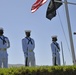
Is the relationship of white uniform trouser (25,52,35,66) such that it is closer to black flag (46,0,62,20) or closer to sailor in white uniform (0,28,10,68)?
sailor in white uniform (0,28,10,68)

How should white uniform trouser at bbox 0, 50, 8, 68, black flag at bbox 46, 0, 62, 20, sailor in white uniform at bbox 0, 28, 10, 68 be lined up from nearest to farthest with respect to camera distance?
sailor in white uniform at bbox 0, 28, 10, 68 → white uniform trouser at bbox 0, 50, 8, 68 → black flag at bbox 46, 0, 62, 20

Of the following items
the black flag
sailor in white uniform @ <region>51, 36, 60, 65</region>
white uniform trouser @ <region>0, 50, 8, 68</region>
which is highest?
the black flag

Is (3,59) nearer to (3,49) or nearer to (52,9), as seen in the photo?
(3,49)

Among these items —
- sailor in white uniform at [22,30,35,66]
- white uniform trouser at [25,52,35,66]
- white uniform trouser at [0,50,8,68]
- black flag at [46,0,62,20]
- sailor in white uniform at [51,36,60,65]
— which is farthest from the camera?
sailor in white uniform at [51,36,60,65]

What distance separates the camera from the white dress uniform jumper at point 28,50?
15078mm

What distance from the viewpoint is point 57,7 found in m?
14.3

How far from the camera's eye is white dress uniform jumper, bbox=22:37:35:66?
15078 mm

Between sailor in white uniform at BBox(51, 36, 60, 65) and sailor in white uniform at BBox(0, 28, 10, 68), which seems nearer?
sailor in white uniform at BBox(0, 28, 10, 68)

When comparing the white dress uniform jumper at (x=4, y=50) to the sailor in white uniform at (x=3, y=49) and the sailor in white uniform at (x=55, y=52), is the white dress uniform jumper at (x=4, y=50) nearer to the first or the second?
the sailor in white uniform at (x=3, y=49)

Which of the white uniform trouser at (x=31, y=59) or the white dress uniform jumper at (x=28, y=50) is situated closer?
the white dress uniform jumper at (x=28, y=50)

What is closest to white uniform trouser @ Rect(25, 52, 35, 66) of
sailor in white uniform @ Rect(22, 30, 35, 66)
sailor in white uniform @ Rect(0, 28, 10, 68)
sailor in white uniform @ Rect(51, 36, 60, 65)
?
sailor in white uniform @ Rect(22, 30, 35, 66)

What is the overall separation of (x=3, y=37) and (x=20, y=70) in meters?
6.19

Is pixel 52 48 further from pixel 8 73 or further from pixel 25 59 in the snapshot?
pixel 8 73

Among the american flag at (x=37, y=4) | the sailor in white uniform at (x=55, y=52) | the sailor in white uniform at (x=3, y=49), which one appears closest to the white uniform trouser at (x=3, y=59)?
the sailor in white uniform at (x=3, y=49)
